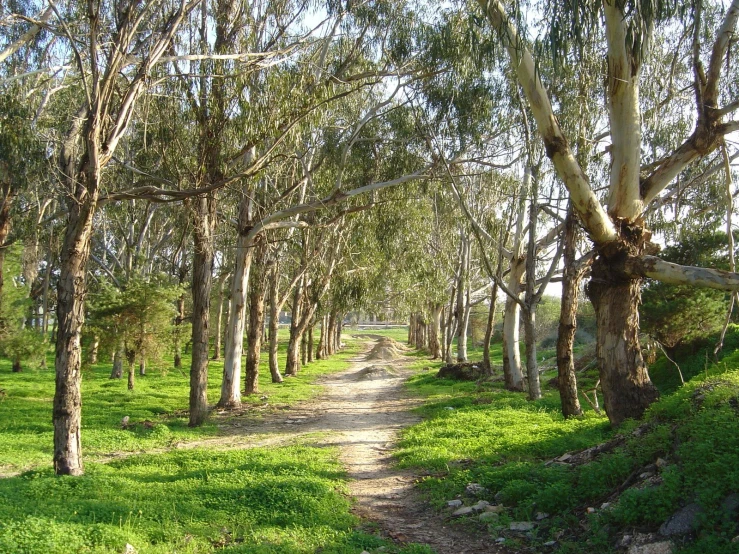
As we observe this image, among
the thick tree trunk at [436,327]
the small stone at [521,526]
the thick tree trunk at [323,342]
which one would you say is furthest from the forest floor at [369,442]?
the thick tree trunk at [323,342]

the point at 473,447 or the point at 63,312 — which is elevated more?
the point at 63,312

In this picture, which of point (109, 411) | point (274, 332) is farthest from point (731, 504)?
point (274, 332)

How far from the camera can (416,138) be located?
1521 centimetres

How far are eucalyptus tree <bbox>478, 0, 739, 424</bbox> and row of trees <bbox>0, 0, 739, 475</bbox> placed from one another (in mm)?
26

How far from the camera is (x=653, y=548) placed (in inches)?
165

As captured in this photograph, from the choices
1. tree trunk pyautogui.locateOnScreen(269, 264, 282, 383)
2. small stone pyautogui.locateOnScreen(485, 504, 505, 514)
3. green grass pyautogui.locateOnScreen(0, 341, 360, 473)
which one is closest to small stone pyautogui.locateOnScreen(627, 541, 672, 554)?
small stone pyautogui.locateOnScreen(485, 504, 505, 514)

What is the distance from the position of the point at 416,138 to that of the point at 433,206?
629 centimetres

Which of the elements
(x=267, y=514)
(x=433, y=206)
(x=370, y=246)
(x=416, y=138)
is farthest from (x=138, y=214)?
(x=267, y=514)

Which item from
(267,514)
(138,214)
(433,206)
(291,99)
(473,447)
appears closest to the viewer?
(267,514)

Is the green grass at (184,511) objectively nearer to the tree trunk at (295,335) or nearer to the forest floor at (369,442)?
the forest floor at (369,442)

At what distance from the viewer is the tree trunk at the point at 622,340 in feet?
22.3

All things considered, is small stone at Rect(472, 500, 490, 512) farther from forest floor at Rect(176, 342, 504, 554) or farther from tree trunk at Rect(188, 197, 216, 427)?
tree trunk at Rect(188, 197, 216, 427)

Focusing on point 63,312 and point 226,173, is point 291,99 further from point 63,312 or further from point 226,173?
point 63,312

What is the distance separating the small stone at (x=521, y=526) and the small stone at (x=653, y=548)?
1185 mm
